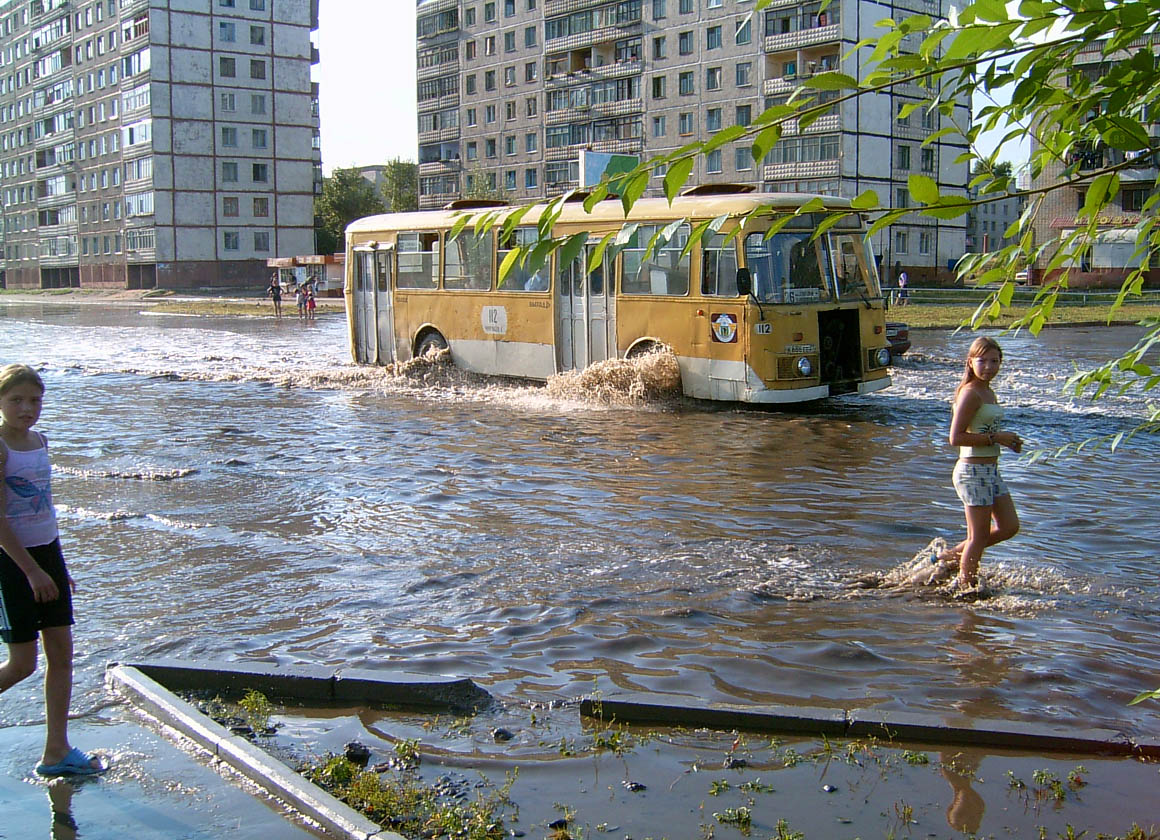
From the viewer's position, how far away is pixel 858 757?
185 inches

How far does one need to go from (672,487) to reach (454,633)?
4856 millimetres

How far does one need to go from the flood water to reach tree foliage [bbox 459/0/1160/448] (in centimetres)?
253

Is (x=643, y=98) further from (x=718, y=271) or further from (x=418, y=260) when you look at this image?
(x=718, y=271)

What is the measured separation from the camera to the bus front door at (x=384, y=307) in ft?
72.8

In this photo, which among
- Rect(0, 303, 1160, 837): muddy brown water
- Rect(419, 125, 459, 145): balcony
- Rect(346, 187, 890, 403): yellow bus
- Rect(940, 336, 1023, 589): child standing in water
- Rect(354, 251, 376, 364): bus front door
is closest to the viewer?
Rect(0, 303, 1160, 837): muddy brown water

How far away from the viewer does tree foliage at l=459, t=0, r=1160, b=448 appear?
2.59 m

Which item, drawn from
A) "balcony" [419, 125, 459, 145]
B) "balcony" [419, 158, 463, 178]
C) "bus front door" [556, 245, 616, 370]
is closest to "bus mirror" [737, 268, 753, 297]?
"bus front door" [556, 245, 616, 370]

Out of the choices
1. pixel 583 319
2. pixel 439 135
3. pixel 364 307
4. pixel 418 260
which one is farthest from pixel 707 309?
pixel 439 135

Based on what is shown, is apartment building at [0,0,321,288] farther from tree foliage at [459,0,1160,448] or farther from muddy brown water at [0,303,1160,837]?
tree foliage at [459,0,1160,448]

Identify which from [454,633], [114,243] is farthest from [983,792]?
[114,243]

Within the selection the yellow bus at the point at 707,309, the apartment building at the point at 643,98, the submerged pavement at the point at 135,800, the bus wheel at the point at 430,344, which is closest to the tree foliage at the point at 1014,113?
the submerged pavement at the point at 135,800

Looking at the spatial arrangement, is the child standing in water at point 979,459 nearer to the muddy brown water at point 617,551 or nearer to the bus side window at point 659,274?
the muddy brown water at point 617,551

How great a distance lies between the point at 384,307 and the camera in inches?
882

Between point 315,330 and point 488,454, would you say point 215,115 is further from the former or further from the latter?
point 488,454
